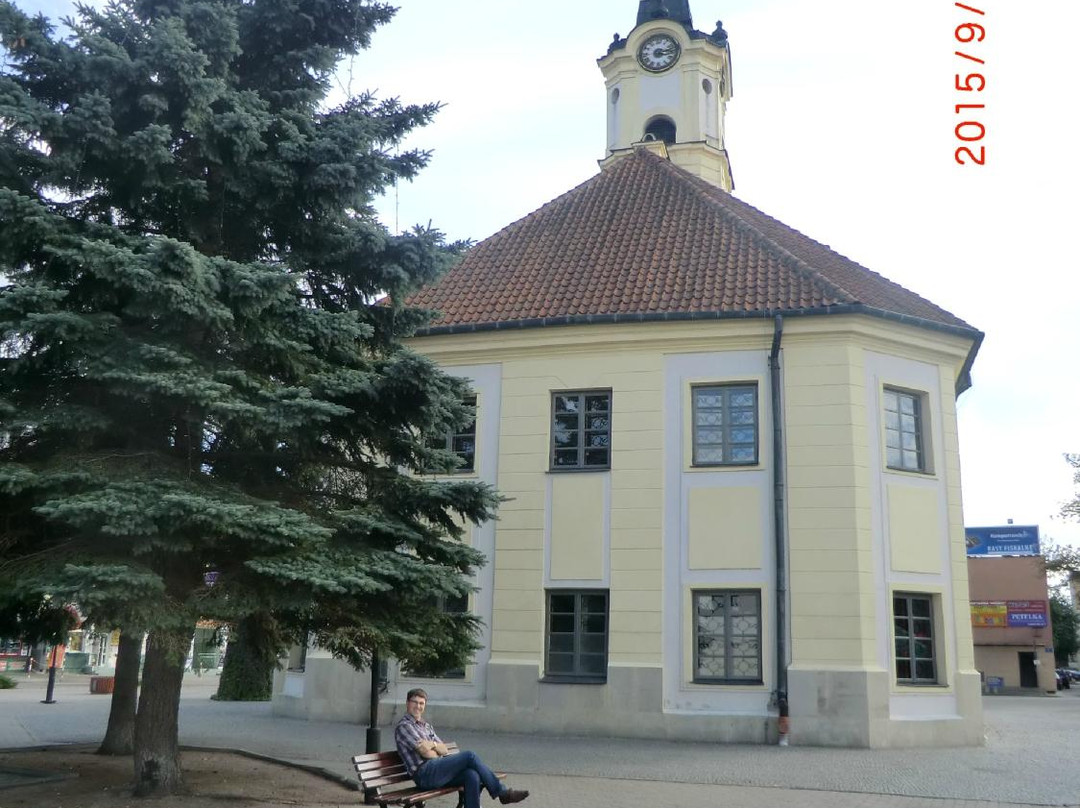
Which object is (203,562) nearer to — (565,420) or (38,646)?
(38,646)

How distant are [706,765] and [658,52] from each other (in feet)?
68.0

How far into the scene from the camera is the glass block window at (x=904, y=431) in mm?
17781

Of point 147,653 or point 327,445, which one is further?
point 327,445

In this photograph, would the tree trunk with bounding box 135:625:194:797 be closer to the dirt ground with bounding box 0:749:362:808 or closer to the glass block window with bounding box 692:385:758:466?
the dirt ground with bounding box 0:749:362:808

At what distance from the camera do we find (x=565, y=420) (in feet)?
61.4

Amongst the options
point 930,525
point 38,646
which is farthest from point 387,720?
point 930,525

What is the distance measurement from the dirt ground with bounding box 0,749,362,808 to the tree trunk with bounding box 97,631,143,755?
28cm

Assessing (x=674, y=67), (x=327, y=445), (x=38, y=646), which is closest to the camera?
(x=327, y=445)

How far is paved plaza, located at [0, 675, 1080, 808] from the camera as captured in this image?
11.1 metres

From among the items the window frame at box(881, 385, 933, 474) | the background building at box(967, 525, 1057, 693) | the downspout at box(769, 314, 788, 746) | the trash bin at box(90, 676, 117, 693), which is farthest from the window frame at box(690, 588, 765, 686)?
the background building at box(967, 525, 1057, 693)

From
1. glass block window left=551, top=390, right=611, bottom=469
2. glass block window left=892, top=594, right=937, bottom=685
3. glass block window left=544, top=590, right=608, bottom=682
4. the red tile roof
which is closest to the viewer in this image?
glass block window left=892, top=594, right=937, bottom=685

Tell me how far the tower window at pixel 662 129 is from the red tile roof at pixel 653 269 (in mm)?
4994

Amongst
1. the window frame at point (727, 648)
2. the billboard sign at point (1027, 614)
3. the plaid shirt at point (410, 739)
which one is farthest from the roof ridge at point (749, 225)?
the billboard sign at point (1027, 614)

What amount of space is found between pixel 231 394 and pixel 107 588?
2182 mm
